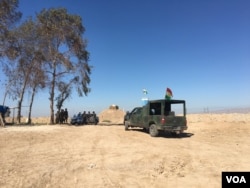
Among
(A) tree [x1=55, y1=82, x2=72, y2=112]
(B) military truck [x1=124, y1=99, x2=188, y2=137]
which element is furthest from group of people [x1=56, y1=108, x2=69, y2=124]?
(B) military truck [x1=124, y1=99, x2=188, y2=137]

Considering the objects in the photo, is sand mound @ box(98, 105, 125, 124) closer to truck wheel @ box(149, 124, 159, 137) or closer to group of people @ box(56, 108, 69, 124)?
group of people @ box(56, 108, 69, 124)

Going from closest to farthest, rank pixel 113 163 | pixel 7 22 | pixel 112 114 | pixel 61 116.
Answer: pixel 113 163 < pixel 7 22 < pixel 61 116 < pixel 112 114

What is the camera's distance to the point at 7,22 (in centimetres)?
2450

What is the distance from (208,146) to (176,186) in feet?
21.3

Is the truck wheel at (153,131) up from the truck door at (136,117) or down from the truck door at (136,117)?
down

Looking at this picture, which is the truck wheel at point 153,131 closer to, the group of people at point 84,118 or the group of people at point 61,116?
the group of people at point 84,118

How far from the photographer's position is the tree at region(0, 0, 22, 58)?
78.9 ft

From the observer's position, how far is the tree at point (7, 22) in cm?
2404

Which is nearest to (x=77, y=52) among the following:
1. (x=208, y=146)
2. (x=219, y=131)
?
(x=219, y=131)

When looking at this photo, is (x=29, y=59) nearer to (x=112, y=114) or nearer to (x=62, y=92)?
(x=62, y=92)

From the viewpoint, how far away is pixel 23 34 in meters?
29.8

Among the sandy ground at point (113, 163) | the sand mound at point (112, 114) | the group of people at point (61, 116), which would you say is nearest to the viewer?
the sandy ground at point (113, 163)

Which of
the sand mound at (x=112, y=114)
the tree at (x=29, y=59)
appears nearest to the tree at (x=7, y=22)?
the tree at (x=29, y=59)

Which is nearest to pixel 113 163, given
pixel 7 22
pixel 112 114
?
pixel 7 22
